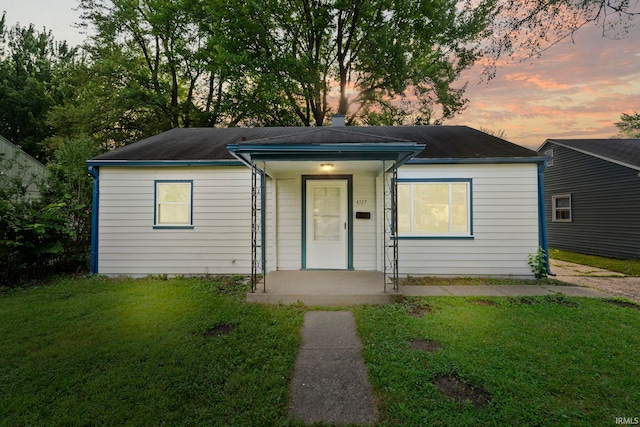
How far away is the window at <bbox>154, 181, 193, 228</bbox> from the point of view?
713 centimetres

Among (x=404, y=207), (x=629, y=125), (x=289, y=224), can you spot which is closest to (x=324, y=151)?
Answer: (x=289, y=224)

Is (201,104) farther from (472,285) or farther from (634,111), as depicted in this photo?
(634,111)

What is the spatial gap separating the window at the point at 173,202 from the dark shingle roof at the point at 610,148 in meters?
13.8

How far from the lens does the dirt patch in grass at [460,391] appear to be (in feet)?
8.11

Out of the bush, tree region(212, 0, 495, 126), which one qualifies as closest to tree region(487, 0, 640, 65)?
the bush

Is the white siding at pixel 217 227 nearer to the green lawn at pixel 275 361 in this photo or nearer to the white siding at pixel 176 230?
the white siding at pixel 176 230

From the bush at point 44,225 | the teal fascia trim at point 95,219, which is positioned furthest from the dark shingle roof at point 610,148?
the bush at point 44,225

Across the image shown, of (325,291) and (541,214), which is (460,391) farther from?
(541,214)

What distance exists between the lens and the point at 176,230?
7.07 metres

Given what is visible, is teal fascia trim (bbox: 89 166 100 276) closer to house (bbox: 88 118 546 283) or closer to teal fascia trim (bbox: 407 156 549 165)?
house (bbox: 88 118 546 283)

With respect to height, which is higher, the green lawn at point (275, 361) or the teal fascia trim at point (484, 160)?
the teal fascia trim at point (484, 160)

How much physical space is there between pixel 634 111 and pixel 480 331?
35170 mm

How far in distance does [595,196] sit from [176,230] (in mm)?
14340

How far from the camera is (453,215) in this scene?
22.6 feet
